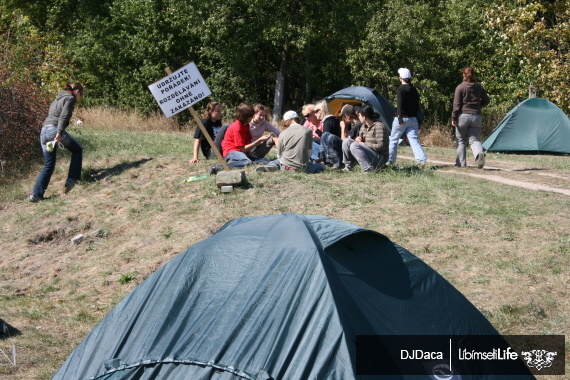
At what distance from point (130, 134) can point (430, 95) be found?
10837 mm

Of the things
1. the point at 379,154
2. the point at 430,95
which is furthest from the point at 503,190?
the point at 430,95

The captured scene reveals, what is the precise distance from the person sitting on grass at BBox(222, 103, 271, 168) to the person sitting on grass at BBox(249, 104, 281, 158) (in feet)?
0.45

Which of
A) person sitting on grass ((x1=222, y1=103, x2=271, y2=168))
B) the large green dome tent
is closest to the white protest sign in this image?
person sitting on grass ((x1=222, y1=103, x2=271, y2=168))

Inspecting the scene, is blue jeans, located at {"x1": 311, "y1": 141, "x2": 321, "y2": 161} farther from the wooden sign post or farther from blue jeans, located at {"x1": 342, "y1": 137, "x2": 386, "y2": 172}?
the wooden sign post

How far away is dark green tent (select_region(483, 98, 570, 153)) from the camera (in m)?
19.1

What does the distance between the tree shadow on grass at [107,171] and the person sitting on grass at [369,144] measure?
13.1ft

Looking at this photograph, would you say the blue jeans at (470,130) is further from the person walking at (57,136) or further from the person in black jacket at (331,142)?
the person walking at (57,136)

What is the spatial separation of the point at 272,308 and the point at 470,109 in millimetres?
9324

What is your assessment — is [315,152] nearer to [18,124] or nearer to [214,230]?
[214,230]

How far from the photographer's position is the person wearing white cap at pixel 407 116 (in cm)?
1270

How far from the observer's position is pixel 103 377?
5062 mm

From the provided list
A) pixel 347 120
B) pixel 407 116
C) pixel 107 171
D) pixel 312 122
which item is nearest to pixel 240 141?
pixel 312 122

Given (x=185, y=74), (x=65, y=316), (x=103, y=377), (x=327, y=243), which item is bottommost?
(x=65, y=316)

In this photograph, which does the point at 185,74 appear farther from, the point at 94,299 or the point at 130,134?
the point at 130,134
